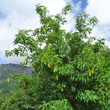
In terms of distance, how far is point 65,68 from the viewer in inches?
164

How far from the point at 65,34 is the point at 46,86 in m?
2.49

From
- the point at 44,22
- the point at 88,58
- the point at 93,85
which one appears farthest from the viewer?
the point at 44,22

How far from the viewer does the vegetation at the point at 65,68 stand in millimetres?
4113

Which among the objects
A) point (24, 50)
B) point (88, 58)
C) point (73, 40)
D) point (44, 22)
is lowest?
point (88, 58)

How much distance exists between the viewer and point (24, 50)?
4.75 m

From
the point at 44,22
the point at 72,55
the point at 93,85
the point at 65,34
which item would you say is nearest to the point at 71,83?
the point at 93,85

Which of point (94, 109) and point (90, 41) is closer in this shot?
point (94, 109)

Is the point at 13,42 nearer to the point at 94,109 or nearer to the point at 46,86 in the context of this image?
the point at 46,86

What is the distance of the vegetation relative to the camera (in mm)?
4113

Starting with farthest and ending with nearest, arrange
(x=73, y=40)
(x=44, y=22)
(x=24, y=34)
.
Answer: (x=44, y=22)
(x=73, y=40)
(x=24, y=34)

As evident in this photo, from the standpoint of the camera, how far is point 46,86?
5410 mm

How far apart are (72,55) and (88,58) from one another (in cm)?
178

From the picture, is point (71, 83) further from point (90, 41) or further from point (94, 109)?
point (90, 41)

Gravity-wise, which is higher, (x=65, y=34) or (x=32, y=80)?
(x=65, y=34)
